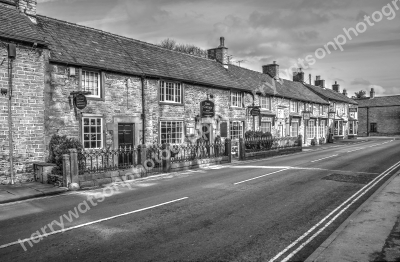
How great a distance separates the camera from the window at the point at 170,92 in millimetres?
18984

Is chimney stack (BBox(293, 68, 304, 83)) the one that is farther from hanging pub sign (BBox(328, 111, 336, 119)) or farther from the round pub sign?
the round pub sign

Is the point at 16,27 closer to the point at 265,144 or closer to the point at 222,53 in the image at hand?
the point at 265,144

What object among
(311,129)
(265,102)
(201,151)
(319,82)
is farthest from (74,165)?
(319,82)

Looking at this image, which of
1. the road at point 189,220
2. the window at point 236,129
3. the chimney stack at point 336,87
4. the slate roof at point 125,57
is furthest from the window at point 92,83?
the chimney stack at point 336,87

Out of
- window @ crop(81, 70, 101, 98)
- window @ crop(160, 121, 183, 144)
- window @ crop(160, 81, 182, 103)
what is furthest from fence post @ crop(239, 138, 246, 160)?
window @ crop(81, 70, 101, 98)

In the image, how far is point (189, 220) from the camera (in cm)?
714

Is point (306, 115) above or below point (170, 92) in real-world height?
below

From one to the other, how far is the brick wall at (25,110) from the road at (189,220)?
3458 millimetres

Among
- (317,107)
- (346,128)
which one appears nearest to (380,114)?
(346,128)

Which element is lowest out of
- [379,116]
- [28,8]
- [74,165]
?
[74,165]

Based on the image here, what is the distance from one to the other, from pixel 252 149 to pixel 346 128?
36.1 meters

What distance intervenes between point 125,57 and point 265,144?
40.0 ft

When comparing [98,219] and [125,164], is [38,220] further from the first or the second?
[125,164]

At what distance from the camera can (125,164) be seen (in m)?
14.0
